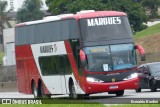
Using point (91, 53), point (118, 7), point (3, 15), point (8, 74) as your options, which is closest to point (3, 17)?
point (3, 15)

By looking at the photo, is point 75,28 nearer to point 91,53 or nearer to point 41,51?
point 91,53

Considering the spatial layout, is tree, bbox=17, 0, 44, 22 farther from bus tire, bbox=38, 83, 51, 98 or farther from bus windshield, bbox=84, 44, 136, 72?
bus windshield, bbox=84, 44, 136, 72

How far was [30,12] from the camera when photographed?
465 ft

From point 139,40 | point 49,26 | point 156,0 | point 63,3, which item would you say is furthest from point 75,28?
point 156,0

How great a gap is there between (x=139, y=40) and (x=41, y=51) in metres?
38.1

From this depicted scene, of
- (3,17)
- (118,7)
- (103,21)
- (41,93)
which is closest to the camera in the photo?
(103,21)

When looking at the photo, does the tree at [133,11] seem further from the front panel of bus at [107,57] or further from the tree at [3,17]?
the front panel of bus at [107,57]

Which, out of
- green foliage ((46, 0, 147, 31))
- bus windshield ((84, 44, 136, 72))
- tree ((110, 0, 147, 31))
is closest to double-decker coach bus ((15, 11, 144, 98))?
bus windshield ((84, 44, 136, 72))

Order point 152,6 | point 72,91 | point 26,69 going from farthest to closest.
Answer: point 152,6 < point 26,69 < point 72,91

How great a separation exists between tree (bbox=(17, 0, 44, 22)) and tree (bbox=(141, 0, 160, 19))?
87.1 feet

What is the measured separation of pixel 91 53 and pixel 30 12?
110467mm

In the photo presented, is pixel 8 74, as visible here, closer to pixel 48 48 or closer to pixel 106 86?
pixel 48 48

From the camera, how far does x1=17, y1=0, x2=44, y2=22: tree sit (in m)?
139

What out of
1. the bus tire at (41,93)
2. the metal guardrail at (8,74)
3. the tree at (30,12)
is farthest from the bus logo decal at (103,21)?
the tree at (30,12)
